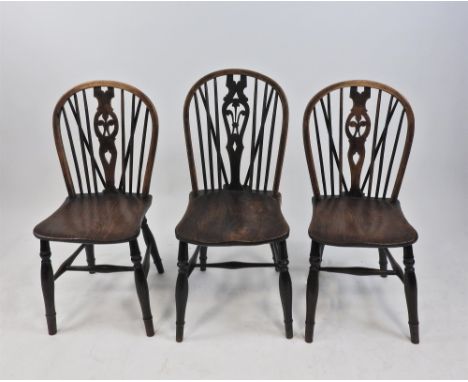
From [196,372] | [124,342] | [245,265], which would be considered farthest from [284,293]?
[124,342]

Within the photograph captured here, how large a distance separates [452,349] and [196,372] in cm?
119

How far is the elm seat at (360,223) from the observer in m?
2.37

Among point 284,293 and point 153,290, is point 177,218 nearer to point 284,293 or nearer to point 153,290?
point 153,290

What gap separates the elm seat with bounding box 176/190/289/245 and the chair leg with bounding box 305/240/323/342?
17cm

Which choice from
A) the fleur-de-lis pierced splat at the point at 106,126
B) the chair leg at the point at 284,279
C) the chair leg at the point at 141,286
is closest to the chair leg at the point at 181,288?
the chair leg at the point at 141,286

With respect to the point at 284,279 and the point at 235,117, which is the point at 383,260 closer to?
the point at 284,279

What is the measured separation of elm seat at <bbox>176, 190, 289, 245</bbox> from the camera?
7.89 ft

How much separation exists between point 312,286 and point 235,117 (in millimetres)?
1027

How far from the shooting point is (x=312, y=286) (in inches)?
97.7

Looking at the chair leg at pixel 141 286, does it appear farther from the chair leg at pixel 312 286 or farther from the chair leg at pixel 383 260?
the chair leg at pixel 383 260

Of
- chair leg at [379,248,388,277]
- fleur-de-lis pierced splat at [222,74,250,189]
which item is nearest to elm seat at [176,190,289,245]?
fleur-de-lis pierced splat at [222,74,250,189]

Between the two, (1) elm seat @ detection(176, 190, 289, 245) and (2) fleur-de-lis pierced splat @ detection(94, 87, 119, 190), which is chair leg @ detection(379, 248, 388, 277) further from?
(2) fleur-de-lis pierced splat @ detection(94, 87, 119, 190)

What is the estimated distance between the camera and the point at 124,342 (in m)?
2.54

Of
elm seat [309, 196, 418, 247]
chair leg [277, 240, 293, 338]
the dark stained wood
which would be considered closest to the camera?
elm seat [309, 196, 418, 247]
